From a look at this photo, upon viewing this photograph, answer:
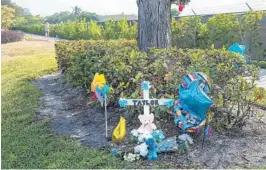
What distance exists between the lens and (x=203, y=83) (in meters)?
3.65

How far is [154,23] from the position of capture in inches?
219

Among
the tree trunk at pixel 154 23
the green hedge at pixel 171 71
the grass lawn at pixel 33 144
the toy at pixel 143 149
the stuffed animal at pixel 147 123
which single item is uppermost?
the tree trunk at pixel 154 23

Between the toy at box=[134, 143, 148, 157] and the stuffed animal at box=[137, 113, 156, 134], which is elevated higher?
the stuffed animal at box=[137, 113, 156, 134]

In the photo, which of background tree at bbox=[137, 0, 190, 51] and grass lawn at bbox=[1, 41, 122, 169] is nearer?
grass lawn at bbox=[1, 41, 122, 169]

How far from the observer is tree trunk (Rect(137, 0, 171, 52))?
5.51 meters

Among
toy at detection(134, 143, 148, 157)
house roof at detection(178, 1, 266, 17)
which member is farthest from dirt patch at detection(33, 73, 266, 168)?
house roof at detection(178, 1, 266, 17)

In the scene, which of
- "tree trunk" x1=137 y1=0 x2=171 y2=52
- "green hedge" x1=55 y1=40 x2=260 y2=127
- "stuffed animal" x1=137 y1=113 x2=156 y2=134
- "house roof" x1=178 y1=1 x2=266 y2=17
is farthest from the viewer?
"house roof" x1=178 y1=1 x2=266 y2=17

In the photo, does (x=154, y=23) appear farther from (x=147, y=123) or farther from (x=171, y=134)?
(x=147, y=123)

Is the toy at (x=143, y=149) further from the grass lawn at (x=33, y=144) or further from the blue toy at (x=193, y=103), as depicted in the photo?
the blue toy at (x=193, y=103)

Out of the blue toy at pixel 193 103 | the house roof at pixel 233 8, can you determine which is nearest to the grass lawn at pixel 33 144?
the blue toy at pixel 193 103

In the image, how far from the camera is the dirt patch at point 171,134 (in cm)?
336

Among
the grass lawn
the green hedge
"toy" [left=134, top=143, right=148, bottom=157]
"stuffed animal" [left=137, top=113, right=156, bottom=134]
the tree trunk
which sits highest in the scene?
the tree trunk

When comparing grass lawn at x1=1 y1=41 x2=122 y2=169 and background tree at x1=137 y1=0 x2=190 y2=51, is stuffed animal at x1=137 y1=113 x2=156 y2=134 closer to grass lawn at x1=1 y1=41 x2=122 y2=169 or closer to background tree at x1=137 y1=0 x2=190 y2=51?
grass lawn at x1=1 y1=41 x2=122 y2=169

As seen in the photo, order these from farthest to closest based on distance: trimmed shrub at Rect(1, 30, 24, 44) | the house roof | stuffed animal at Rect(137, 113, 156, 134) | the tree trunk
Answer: trimmed shrub at Rect(1, 30, 24, 44), the house roof, the tree trunk, stuffed animal at Rect(137, 113, 156, 134)
